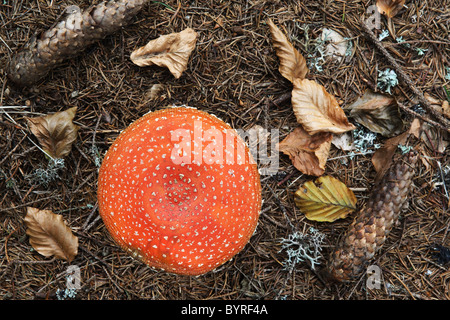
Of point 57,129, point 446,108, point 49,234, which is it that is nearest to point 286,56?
point 446,108

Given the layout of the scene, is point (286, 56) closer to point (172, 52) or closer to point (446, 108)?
point (172, 52)

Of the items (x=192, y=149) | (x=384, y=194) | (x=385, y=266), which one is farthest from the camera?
(x=385, y=266)

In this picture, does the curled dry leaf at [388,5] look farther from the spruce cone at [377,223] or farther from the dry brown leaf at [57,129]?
the dry brown leaf at [57,129]

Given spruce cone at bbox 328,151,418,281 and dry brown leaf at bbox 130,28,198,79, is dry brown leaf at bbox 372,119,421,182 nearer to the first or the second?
spruce cone at bbox 328,151,418,281
